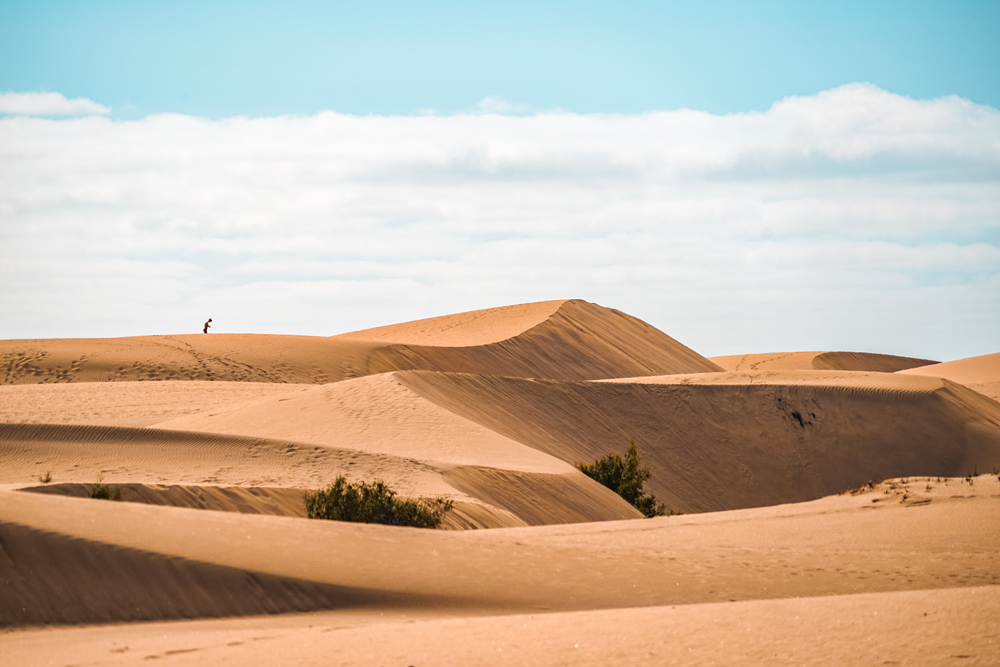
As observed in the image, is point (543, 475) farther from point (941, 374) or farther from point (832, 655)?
point (941, 374)

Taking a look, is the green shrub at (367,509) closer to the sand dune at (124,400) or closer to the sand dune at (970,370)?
the sand dune at (124,400)

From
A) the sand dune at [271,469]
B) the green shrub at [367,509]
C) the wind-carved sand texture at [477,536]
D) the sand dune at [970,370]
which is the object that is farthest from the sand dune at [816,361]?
the green shrub at [367,509]

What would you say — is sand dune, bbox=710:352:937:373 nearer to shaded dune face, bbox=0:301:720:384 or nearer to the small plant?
shaded dune face, bbox=0:301:720:384

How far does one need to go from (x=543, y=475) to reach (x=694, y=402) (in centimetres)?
1558

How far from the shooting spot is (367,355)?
42719 millimetres

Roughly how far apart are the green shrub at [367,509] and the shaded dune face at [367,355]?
26419mm

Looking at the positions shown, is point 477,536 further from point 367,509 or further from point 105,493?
point 105,493

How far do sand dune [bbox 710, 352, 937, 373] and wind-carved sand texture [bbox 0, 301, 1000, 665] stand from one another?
4042 centimetres

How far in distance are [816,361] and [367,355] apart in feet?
153

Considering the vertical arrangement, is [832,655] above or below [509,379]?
below

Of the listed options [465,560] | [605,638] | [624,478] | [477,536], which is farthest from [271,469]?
[605,638]

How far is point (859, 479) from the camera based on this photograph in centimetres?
3241

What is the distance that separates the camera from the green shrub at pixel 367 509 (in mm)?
12914

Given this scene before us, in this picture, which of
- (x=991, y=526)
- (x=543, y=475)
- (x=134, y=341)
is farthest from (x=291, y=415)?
(x=134, y=341)
